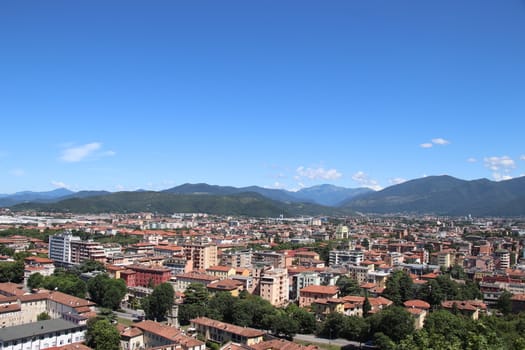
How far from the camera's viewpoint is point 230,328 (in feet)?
49.1

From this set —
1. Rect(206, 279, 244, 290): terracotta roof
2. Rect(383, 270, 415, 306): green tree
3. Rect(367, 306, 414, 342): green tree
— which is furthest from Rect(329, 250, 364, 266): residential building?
Rect(367, 306, 414, 342): green tree

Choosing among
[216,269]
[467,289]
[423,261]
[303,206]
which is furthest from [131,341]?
[303,206]

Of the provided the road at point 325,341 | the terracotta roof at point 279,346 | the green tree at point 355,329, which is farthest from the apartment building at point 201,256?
the terracotta roof at point 279,346

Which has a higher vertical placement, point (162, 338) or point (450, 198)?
point (450, 198)

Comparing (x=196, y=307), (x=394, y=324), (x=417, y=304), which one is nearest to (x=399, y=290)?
(x=417, y=304)

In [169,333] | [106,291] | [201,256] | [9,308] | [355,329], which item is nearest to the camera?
[169,333]

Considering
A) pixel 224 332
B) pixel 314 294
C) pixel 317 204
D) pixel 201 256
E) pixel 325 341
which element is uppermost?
pixel 317 204

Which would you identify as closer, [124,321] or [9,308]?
[9,308]

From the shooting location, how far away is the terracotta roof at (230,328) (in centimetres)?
1450

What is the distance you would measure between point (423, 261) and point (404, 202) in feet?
470

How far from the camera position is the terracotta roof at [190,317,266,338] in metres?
14.5

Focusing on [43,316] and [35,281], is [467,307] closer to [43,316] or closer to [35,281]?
[43,316]

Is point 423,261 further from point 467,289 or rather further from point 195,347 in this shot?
point 195,347

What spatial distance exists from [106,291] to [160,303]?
10.2 feet
